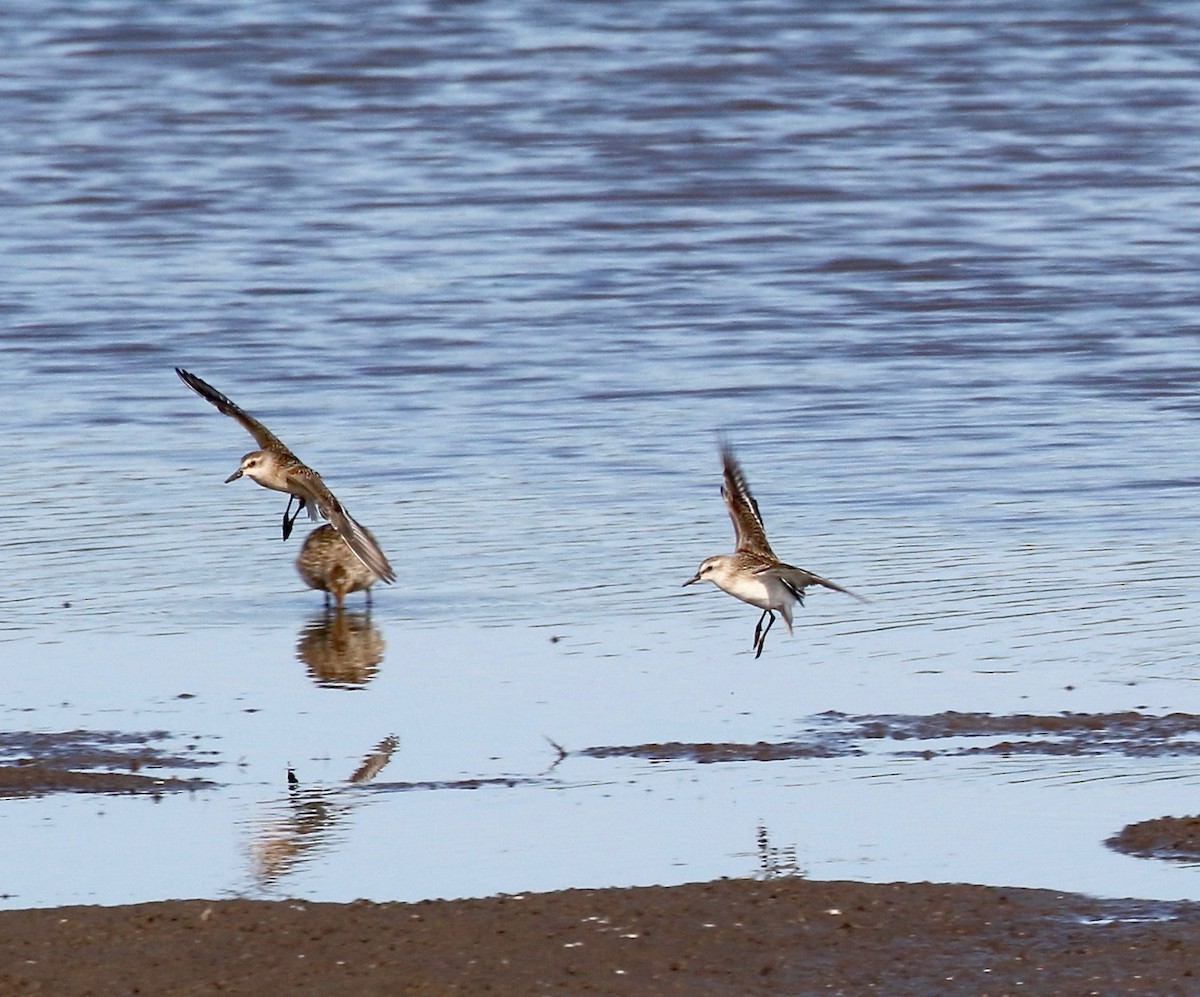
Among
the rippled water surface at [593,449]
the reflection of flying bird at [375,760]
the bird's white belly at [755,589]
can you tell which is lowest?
the rippled water surface at [593,449]

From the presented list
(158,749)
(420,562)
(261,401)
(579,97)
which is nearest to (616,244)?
(261,401)

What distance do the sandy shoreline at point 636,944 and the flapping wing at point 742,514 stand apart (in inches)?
104

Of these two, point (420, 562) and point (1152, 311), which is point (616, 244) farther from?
point (420, 562)

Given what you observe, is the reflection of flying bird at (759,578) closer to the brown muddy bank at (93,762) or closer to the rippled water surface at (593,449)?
the rippled water surface at (593,449)

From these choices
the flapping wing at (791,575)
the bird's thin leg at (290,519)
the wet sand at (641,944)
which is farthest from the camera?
the bird's thin leg at (290,519)

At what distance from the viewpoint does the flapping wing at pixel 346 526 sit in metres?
9.79

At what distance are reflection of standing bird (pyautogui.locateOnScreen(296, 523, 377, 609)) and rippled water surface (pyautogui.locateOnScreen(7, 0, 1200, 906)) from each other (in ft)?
0.37

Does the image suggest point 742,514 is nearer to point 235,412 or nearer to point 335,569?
point 335,569

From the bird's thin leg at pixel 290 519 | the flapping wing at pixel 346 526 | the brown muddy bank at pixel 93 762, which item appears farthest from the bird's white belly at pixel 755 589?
the bird's thin leg at pixel 290 519

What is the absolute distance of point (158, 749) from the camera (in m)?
7.84

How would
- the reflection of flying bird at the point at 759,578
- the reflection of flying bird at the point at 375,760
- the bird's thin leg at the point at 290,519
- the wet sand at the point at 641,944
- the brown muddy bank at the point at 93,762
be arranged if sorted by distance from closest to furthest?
1. the wet sand at the point at 641,944
2. the brown muddy bank at the point at 93,762
3. the reflection of flying bird at the point at 375,760
4. the reflection of flying bird at the point at 759,578
5. the bird's thin leg at the point at 290,519

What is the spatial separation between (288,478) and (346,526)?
0.69m

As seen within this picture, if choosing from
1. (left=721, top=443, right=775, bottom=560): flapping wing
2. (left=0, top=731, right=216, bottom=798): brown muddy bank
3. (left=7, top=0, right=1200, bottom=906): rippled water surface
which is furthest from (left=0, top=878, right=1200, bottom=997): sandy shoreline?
(left=721, top=443, right=775, bottom=560): flapping wing

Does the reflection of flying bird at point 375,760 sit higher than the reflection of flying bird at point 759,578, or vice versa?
the reflection of flying bird at point 759,578
